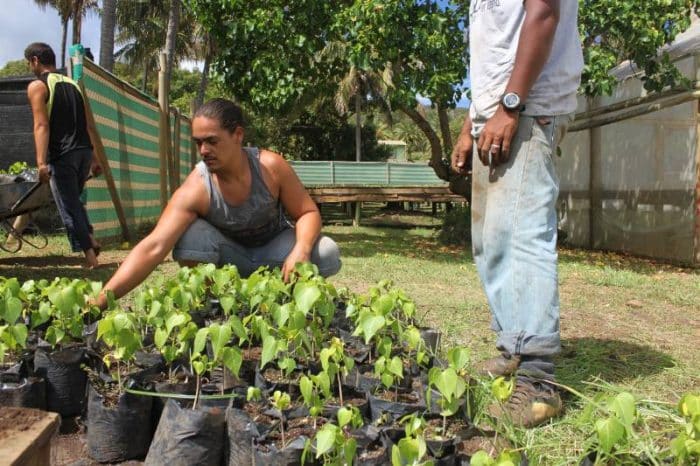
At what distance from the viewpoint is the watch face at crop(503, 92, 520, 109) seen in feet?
6.50

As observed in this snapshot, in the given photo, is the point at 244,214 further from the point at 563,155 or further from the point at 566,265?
the point at 563,155

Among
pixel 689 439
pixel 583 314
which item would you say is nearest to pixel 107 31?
pixel 583 314

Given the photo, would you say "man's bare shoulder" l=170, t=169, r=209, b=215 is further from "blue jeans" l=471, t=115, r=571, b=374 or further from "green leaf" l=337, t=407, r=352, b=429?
"green leaf" l=337, t=407, r=352, b=429

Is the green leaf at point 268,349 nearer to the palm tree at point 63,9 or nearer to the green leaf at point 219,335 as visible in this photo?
the green leaf at point 219,335

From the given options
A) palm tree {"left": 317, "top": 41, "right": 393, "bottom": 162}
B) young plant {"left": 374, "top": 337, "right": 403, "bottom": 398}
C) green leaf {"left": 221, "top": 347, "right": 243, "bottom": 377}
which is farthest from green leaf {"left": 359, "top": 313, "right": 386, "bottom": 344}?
palm tree {"left": 317, "top": 41, "right": 393, "bottom": 162}

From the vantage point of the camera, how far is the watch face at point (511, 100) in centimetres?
198

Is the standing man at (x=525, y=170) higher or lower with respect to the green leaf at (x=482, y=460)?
higher

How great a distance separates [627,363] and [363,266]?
345 cm

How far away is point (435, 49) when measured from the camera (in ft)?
20.4

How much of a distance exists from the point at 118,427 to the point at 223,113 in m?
1.45

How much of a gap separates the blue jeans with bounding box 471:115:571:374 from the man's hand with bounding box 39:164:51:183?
353 cm

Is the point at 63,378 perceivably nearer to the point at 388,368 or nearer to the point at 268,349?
the point at 268,349

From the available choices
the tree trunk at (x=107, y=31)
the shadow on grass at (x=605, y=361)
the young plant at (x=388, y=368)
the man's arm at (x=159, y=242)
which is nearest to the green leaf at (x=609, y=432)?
the young plant at (x=388, y=368)

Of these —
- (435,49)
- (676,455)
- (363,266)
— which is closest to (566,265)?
(363,266)
